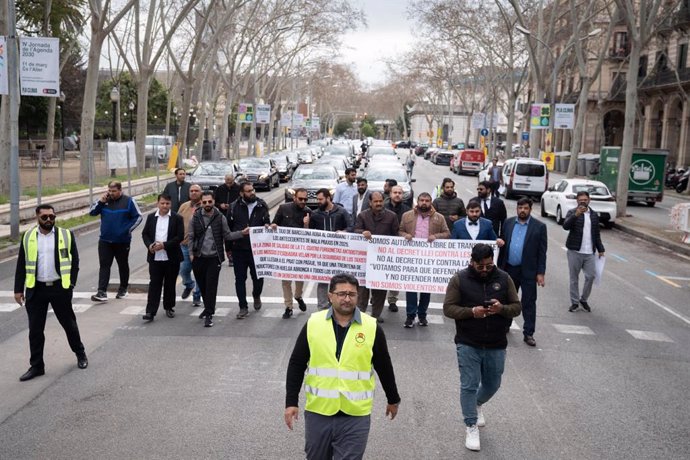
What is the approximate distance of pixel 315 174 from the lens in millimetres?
26578

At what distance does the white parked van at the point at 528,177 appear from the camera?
32.6 metres

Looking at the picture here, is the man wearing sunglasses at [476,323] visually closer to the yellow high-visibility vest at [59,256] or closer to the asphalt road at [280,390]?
the asphalt road at [280,390]

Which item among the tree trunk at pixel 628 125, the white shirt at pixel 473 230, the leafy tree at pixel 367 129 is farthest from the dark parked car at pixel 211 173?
the leafy tree at pixel 367 129

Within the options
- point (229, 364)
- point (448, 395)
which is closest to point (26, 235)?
point (229, 364)

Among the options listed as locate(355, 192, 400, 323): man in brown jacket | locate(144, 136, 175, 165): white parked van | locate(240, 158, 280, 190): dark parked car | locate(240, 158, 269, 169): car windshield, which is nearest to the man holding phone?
locate(355, 192, 400, 323): man in brown jacket

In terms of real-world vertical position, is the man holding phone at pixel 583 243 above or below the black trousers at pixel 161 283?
above

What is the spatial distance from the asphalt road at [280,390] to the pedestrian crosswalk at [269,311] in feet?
0.14

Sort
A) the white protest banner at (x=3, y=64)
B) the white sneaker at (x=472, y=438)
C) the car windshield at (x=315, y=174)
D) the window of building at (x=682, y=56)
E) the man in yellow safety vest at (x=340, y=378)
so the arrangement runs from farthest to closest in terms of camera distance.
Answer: the window of building at (x=682, y=56)
the car windshield at (x=315, y=174)
the white protest banner at (x=3, y=64)
the white sneaker at (x=472, y=438)
the man in yellow safety vest at (x=340, y=378)

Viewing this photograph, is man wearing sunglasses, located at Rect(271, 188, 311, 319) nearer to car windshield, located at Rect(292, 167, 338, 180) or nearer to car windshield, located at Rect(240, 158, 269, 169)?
car windshield, located at Rect(292, 167, 338, 180)

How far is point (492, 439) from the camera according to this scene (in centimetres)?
639

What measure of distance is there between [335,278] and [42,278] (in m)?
4.47

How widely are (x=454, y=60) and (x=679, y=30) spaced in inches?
816

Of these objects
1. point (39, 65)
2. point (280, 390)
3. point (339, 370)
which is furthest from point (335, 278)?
point (39, 65)

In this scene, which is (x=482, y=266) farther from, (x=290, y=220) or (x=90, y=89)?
(x=90, y=89)
